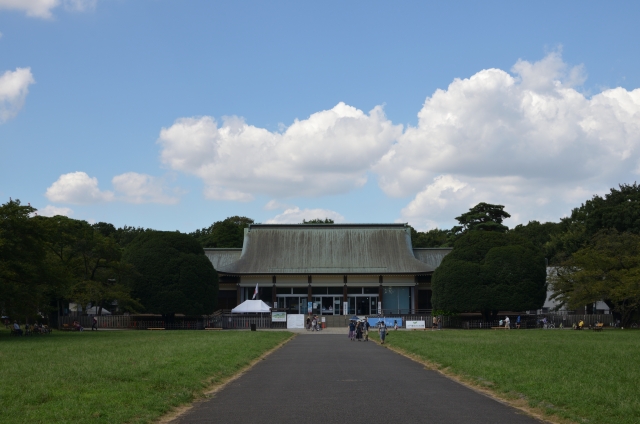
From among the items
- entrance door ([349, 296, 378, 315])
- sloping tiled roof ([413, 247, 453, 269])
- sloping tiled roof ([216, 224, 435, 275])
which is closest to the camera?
sloping tiled roof ([216, 224, 435, 275])

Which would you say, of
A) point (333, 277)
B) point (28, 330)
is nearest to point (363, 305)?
point (333, 277)

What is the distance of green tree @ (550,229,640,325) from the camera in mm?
45500

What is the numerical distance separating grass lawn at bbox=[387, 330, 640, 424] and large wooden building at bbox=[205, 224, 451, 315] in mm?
39293

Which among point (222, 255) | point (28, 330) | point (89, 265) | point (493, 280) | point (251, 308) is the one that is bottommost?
point (28, 330)

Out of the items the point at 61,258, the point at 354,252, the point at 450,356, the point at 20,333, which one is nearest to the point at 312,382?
the point at 450,356

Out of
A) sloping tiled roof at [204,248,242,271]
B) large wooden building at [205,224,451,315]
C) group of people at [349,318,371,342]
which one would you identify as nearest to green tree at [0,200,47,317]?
group of people at [349,318,371,342]

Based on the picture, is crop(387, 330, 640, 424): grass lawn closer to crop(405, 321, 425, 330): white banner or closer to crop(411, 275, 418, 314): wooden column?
crop(405, 321, 425, 330): white banner

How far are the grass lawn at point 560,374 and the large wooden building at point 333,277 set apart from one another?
39.3 meters

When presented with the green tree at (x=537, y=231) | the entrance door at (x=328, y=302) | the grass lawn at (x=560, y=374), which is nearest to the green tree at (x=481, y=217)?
the green tree at (x=537, y=231)

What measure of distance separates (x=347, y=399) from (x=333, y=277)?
53.8m

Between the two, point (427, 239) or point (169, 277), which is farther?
point (427, 239)

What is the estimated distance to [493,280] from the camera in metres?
53.5

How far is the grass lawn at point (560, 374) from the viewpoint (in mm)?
11508

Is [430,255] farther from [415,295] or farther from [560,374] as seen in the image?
[560,374]
